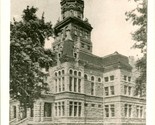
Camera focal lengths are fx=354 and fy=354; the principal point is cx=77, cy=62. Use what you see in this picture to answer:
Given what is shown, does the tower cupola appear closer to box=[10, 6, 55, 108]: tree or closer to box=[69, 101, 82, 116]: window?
box=[10, 6, 55, 108]: tree

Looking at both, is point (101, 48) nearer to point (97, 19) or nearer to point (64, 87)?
point (97, 19)

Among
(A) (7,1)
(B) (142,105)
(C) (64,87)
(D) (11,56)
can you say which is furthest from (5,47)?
(B) (142,105)

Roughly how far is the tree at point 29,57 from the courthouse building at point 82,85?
11 centimetres

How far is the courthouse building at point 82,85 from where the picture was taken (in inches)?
174

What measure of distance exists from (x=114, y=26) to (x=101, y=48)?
0.33 m

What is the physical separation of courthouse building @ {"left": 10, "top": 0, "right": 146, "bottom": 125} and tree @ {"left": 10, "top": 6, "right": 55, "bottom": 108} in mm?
108

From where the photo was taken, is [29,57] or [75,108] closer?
[75,108]

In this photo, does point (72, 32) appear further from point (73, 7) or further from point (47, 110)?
point (47, 110)

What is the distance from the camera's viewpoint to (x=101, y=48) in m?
4.48

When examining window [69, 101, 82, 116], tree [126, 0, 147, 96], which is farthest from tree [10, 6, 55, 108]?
tree [126, 0, 147, 96]

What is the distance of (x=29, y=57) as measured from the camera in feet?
14.7

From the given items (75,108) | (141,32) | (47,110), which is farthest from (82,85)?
(141,32)

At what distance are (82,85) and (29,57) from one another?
76cm

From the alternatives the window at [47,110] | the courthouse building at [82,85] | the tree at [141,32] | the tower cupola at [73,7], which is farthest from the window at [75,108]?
the tower cupola at [73,7]
